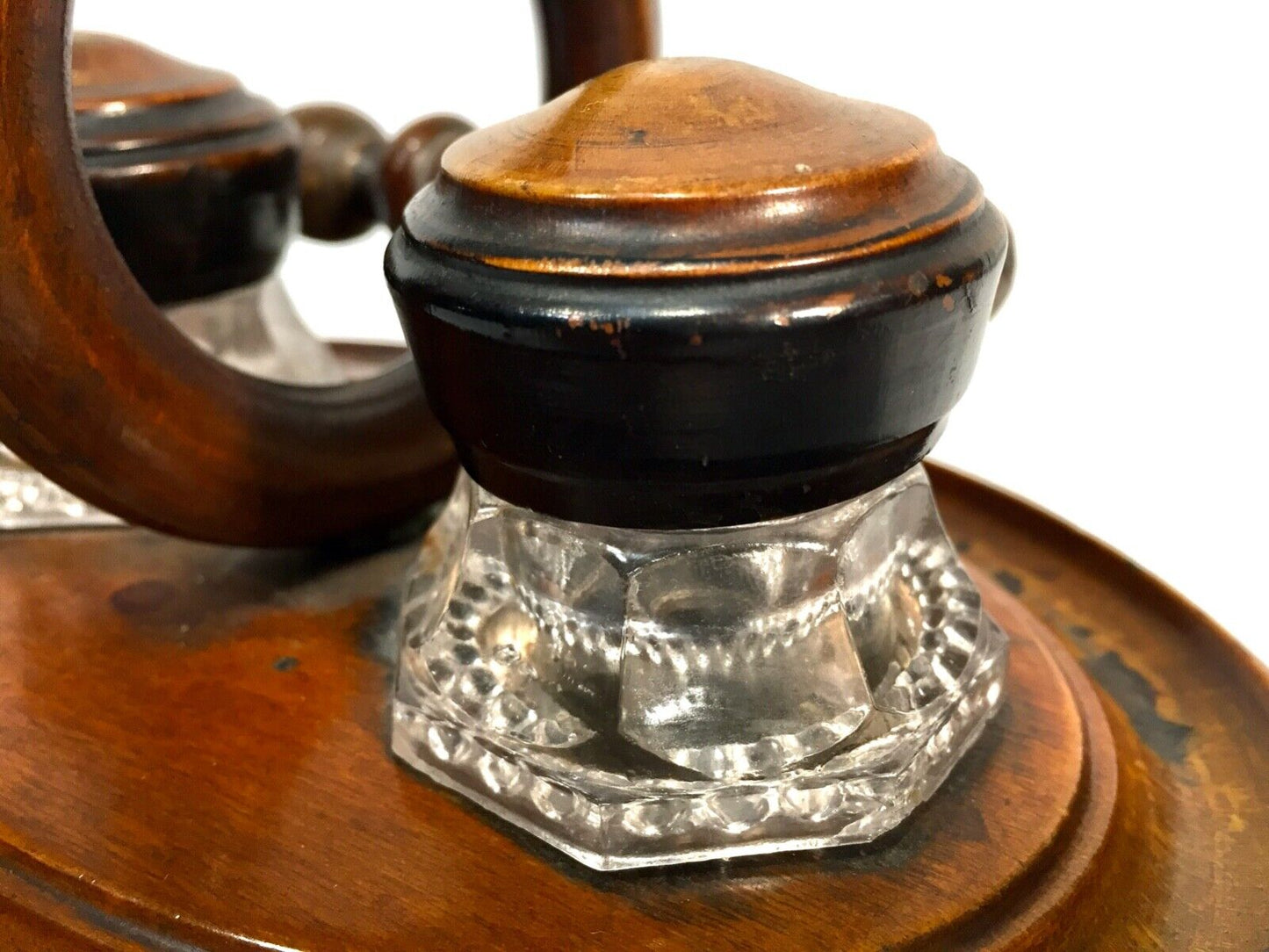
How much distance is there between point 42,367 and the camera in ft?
1.47

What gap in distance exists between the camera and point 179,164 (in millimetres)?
599

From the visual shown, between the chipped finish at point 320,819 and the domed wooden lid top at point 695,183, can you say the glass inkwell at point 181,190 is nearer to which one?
the chipped finish at point 320,819

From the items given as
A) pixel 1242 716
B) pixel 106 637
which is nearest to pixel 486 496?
pixel 106 637

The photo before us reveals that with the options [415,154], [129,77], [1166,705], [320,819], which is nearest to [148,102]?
[129,77]

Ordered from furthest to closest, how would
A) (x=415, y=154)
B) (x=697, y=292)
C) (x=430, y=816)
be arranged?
(x=415, y=154) → (x=430, y=816) → (x=697, y=292)

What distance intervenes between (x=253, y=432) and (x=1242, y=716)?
435 millimetres

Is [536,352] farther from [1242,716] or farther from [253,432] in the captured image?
[1242,716]

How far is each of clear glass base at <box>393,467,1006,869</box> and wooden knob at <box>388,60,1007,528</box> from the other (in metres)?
0.05

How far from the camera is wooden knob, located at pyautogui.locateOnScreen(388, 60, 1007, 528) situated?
352 millimetres

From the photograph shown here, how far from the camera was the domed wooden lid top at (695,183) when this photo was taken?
354 mm

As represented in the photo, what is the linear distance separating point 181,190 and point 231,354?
0.39 ft

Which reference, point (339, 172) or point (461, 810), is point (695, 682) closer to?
point (461, 810)

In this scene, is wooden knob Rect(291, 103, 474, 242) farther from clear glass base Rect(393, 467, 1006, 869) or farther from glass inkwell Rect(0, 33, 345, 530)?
clear glass base Rect(393, 467, 1006, 869)

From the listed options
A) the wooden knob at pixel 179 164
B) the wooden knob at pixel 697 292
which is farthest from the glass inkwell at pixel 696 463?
the wooden knob at pixel 179 164
